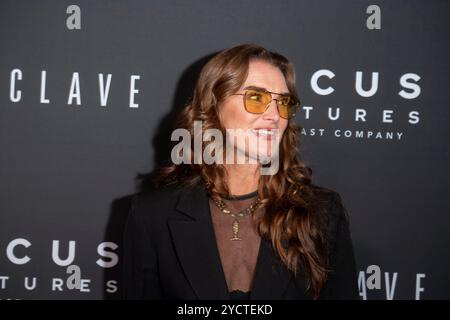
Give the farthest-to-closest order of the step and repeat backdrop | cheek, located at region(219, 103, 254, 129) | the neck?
the step and repeat backdrop < the neck < cheek, located at region(219, 103, 254, 129)

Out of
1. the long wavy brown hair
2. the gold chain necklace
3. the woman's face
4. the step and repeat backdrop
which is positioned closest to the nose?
the woman's face

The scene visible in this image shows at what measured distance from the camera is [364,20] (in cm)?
209

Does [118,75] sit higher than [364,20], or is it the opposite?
[364,20]

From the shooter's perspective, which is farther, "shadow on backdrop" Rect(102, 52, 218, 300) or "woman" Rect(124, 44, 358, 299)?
"shadow on backdrop" Rect(102, 52, 218, 300)

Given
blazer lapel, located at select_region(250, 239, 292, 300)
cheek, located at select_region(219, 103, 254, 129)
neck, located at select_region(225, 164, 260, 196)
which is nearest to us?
blazer lapel, located at select_region(250, 239, 292, 300)

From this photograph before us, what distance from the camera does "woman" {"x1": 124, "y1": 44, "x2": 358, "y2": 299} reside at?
1.61m

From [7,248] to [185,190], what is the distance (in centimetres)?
99

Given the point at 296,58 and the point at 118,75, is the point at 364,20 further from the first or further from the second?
the point at 118,75

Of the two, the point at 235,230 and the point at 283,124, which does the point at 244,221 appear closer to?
the point at 235,230

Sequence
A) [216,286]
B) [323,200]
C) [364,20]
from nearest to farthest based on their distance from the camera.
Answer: [216,286] < [323,200] < [364,20]

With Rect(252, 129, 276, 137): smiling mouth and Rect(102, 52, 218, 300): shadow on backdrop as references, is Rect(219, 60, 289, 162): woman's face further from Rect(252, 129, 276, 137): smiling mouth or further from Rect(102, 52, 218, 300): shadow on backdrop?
Rect(102, 52, 218, 300): shadow on backdrop

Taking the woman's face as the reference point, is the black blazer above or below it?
below

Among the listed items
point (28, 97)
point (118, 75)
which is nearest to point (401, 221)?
point (118, 75)

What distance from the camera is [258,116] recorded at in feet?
5.42
